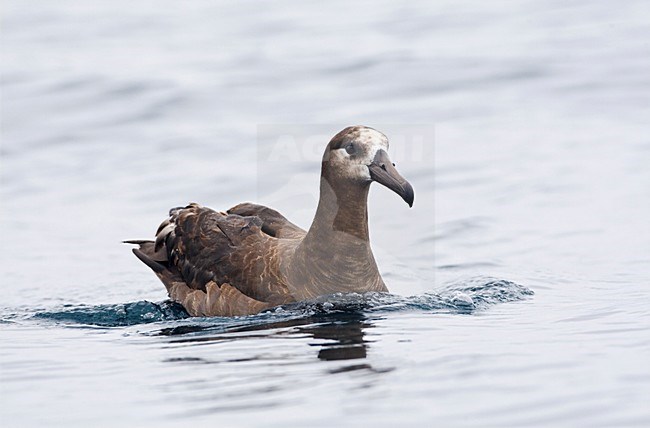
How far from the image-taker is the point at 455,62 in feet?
66.9

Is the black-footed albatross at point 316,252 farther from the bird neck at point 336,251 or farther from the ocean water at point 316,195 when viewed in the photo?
the ocean water at point 316,195

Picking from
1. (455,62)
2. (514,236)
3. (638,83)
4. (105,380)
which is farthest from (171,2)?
(105,380)

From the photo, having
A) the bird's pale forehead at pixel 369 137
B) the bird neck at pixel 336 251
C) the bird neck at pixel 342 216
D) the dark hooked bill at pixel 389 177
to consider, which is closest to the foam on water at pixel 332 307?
the bird neck at pixel 336 251

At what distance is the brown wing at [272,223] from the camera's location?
34.7 ft

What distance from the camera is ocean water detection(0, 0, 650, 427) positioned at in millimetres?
7188

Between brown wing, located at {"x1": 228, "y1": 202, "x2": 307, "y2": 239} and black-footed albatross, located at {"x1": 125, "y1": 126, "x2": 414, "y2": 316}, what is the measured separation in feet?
0.75

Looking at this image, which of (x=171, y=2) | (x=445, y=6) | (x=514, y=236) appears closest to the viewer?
(x=514, y=236)

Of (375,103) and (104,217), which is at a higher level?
(375,103)

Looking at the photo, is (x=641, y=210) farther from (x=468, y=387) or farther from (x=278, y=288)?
(x=468, y=387)

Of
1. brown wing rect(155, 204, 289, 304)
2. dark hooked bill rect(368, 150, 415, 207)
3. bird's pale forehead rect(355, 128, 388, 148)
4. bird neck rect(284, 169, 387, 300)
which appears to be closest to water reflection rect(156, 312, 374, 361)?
bird neck rect(284, 169, 387, 300)

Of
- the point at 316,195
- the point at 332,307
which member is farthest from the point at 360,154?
the point at 316,195

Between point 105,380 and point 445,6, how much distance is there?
18412 mm

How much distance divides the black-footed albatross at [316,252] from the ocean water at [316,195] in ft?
0.61

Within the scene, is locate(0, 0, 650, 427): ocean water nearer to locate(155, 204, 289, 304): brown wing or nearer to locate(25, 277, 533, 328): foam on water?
locate(25, 277, 533, 328): foam on water
